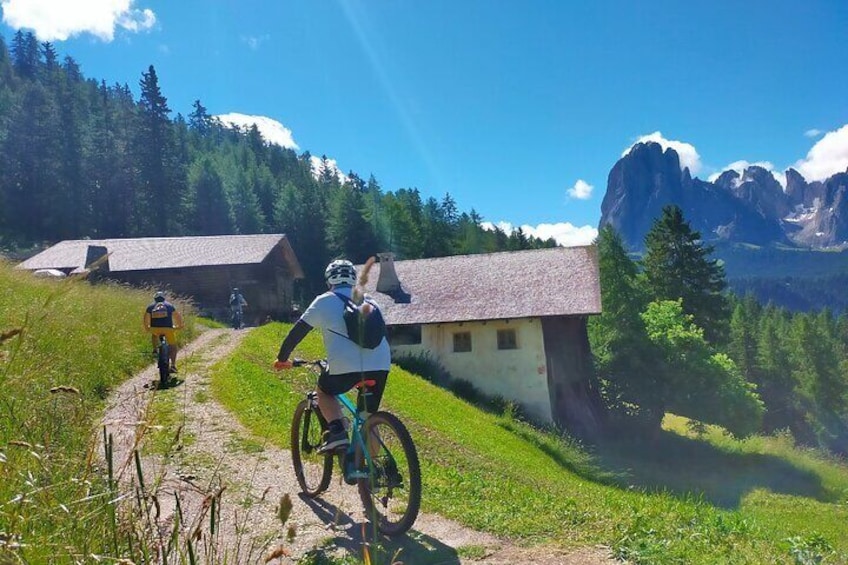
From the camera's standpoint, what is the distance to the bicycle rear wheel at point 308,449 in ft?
18.9

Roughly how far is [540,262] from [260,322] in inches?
678

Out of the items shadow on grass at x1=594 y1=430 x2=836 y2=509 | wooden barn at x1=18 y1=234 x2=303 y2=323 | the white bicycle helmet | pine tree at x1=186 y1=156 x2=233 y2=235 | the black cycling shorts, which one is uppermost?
pine tree at x1=186 y1=156 x2=233 y2=235

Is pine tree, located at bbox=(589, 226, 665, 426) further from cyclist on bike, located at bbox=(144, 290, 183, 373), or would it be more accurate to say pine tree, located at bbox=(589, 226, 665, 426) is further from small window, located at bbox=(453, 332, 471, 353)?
cyclist on bike, located at bbox=(144, 290, 183, 373)

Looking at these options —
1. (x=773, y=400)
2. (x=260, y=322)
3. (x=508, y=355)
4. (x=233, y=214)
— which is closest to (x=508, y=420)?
(x=508, y=355)

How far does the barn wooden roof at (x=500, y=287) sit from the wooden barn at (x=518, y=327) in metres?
0.05

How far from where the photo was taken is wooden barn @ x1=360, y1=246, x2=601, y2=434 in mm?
25203

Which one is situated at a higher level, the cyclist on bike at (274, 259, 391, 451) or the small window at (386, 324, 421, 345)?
the cyclist on bike at (274, 259, 391, 451)

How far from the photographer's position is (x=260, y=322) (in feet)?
117

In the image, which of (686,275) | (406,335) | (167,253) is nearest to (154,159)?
(167,253)

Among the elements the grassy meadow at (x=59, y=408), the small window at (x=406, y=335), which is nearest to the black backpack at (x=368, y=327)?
the grassy meadow at (x=59, y=408)

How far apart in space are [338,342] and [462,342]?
22131 mm

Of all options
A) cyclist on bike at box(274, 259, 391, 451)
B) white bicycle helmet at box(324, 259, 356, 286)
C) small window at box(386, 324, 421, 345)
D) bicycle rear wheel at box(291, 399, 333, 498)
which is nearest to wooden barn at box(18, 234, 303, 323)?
small window at box(386, 324, 421, 345)

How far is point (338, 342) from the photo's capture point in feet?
15.9

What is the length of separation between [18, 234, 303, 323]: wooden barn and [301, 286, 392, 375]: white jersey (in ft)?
104
